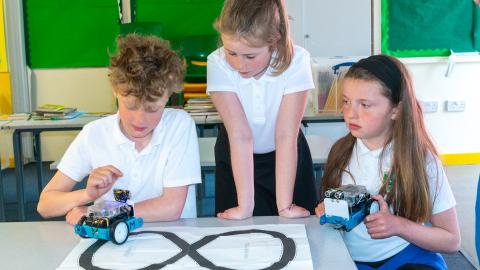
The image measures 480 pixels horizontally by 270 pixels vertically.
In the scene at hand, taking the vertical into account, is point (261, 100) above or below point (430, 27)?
below

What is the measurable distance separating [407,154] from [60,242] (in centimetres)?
88

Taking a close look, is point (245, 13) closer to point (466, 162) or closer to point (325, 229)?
point (325, 229)

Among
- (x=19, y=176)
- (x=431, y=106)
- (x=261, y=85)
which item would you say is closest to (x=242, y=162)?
(x=261, y=85)

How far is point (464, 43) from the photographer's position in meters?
5.02

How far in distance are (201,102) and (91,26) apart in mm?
2093

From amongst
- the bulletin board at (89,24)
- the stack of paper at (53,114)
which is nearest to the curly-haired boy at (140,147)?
the stack of paper at (53,114)

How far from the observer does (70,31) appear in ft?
17.7

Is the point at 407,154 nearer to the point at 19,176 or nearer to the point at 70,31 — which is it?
the point at 19,176

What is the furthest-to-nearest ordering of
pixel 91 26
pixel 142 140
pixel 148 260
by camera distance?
1. pixel 91 26
2. pixel 142 140
3. pixel 148 260

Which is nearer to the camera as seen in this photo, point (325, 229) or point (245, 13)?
point (325, 229)

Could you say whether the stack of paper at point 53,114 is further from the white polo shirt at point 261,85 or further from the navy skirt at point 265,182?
the white polo shirt at point 261,85

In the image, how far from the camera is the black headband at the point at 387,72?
1.50 meters

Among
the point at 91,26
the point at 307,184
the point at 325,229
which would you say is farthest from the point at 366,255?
the point at 91,26

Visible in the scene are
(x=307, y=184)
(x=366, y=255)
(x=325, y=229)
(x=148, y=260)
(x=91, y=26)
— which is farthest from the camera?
(x=91, y=26)
